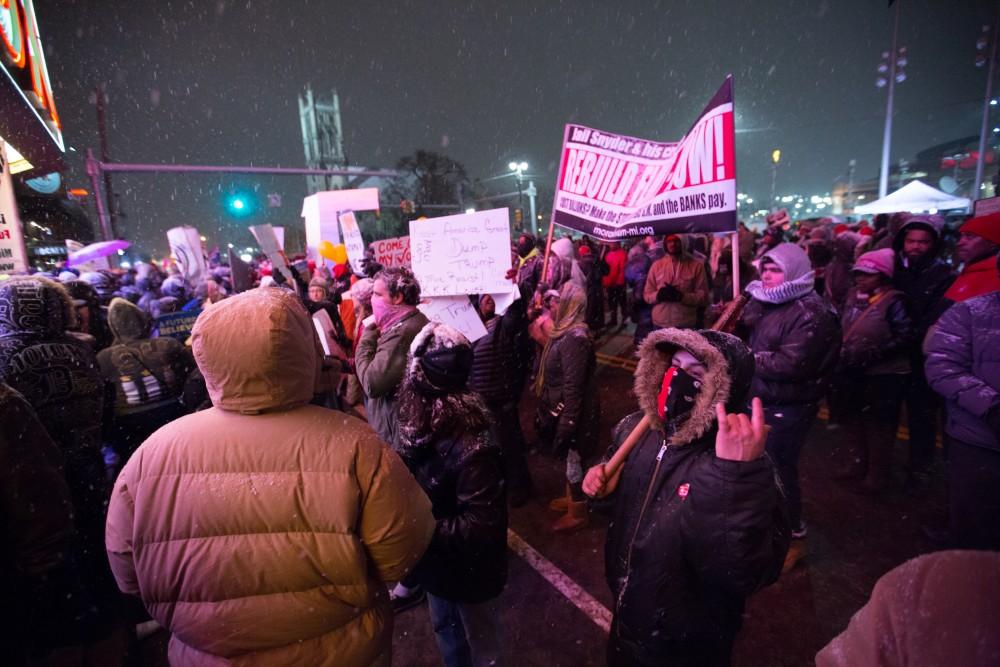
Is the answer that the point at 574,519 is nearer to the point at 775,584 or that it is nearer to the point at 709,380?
the point at 775,584

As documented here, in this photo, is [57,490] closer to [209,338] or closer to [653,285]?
[209,338]

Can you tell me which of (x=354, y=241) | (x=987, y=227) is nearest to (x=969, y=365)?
(x=987, y=227)

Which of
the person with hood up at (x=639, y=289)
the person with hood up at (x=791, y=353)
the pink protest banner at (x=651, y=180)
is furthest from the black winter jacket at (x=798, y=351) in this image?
the person with hood up at (x=639, y=289)

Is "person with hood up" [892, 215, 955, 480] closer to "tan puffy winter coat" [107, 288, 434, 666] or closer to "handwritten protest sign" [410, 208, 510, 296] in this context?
"handwritten protest sign" [410, 208, 510, 296]

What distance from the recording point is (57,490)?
6.70 ft

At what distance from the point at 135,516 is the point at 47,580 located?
1.63m

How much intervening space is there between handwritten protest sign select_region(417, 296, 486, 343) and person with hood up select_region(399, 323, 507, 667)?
1.63m

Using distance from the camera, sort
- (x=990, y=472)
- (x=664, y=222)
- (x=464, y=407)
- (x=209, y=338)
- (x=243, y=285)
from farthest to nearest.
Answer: (x=243, y=285) < (x=664, y=222) < (x=990, y=472) < (x=464, y=407) < (x=209, y=338)

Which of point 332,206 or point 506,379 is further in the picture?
point 332,206

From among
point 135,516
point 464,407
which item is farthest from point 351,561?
point 464,407

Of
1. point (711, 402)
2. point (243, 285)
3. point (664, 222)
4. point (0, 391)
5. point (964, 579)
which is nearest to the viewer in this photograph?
point (964, 579)

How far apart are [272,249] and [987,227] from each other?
664 cm

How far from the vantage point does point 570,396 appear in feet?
12.6

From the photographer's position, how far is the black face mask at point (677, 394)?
190 cm
